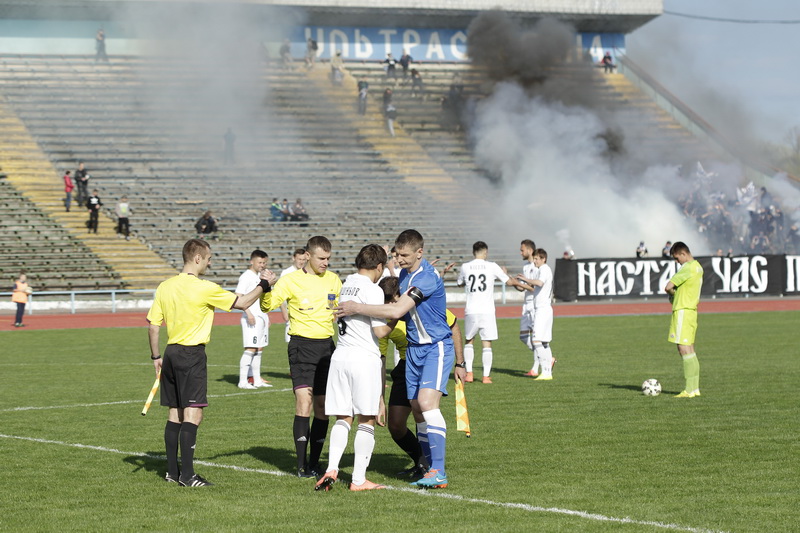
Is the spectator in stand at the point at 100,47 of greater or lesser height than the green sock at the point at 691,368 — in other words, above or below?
above

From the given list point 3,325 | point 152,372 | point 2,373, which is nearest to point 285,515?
point 152,372

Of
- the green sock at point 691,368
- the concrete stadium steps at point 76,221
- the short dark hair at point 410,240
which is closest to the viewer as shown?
the short dark hair at point 410,240

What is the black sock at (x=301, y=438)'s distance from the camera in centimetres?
893

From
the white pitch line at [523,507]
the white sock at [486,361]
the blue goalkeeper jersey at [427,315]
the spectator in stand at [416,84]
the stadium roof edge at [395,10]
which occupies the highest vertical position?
the stadium roof edge at [395,10]

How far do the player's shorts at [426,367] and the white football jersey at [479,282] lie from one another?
24.1 ft

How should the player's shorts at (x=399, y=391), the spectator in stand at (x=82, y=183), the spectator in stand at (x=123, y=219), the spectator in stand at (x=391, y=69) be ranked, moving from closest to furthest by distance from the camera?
1. the player's shorts at (x=399, y=391)
2. the spectator in stand at (x=123, y=219)
3. the spectator in stand at (x=82, y=183)
4. the spectator in stand at (x=391, y=69)

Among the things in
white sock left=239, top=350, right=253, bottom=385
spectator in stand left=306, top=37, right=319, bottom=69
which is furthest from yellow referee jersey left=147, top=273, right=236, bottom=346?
spectator in stand left=306, top=37, right=319, bottom=69

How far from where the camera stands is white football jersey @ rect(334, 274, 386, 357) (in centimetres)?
802

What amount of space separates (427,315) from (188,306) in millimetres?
2034

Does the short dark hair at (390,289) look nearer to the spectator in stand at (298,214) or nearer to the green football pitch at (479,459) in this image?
the green football pitch at (479,459)

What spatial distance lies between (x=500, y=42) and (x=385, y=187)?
1427cm

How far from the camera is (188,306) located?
8727 millimetres

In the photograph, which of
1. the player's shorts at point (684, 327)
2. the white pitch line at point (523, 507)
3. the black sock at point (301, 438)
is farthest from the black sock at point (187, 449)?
the player's shorts at point (684, 327)

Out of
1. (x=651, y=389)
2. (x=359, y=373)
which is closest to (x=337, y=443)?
(x=359, y=373)
